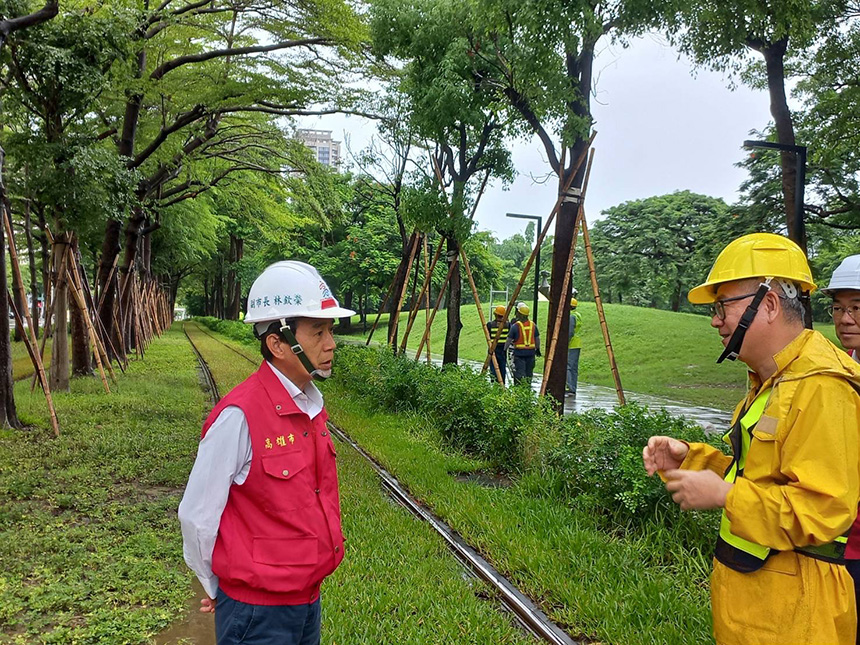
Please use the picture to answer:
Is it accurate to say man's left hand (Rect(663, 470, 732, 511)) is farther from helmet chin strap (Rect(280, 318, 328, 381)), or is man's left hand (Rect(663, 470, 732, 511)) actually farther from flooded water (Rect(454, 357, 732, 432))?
flooded water (Rect(454, 357, 732, 432))

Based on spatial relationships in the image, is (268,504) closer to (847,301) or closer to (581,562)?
(847,301)

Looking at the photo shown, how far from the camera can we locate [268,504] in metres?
2.08

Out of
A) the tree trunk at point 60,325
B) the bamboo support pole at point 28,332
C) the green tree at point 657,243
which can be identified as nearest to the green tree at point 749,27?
the bamboo support pole at point 28,332

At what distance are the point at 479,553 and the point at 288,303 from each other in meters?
3.20

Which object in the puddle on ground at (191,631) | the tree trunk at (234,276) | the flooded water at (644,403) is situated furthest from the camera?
the tree trunk at (234,276)

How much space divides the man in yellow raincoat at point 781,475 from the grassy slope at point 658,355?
1249 centimetres

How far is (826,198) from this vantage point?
18.8m

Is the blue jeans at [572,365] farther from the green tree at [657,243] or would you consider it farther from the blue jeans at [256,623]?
the green tree at [657,243]

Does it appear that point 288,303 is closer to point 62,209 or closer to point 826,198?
point 62,209

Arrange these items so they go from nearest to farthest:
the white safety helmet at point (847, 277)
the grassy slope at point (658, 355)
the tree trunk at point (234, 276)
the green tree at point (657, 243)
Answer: the white safety helmet at point (847, 277), the grassy slope at point (658, 355), the tree trunk at point (234, 276), the green tree at point (657, 243)

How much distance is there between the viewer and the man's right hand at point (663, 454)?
7.00 feet

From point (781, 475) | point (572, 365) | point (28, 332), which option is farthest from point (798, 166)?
point (28, 332)

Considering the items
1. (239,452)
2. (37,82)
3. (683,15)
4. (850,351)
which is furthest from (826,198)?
(239,452)

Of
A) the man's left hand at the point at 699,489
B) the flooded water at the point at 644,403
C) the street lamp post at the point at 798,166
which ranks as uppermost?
the street lamp post at the point at 798,166
